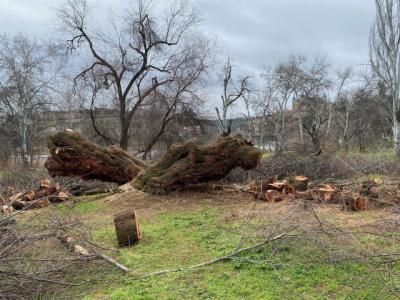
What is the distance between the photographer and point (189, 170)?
844 centimetres

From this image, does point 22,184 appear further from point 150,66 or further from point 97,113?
point 97,113

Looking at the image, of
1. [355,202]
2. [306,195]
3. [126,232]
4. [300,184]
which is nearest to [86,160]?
[126,232]

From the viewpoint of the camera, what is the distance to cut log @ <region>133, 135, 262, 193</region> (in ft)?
27.4

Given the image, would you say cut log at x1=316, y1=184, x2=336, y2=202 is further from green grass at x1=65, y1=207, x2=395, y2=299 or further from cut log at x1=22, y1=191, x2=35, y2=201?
cut log at x1=22, y1=191, x2=35, y2=201

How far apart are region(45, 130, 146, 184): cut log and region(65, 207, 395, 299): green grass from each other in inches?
181

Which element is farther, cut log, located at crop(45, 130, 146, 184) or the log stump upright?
cut log, located at crop(45, 130, 146, 184)

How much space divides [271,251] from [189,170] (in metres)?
4.03

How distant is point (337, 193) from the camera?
301 inches

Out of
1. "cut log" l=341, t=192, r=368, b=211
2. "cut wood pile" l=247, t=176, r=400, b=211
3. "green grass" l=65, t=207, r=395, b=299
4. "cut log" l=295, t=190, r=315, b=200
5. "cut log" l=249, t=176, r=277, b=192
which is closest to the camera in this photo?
"green grass" l=65, t=207, r=395, b=299

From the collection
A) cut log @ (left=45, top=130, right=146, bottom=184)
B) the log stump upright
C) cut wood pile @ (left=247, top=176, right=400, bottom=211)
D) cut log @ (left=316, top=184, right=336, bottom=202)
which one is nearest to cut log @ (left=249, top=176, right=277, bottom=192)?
Answer: cut wood pile @ (left=247, top=176, right=400, bottom=211)

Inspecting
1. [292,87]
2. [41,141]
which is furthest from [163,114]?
[292,87]

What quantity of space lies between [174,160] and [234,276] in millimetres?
4686

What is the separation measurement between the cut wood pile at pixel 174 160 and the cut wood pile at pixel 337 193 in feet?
2.06

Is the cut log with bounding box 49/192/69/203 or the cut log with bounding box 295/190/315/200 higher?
the cut log with bounding box 295/190/315/200
